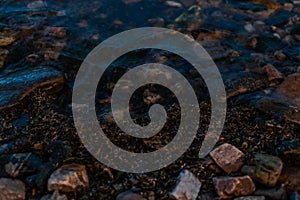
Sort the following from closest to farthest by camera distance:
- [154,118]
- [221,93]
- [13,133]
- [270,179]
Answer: [270,179], [13,133], [154,118], [221,93]

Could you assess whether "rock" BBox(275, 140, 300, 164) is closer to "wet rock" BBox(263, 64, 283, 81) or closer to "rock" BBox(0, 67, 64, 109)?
"wet rock" BBox(263, 64, 283, 81)

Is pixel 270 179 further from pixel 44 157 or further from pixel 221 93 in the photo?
pixel 44 157

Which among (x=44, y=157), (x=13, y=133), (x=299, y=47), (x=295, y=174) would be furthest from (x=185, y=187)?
(x=299, y=47)

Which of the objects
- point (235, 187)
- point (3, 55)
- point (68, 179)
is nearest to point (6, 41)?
point (3, 55)

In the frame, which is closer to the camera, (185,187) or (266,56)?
(185,187)

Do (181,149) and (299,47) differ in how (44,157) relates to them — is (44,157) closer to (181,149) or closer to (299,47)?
(181,149)

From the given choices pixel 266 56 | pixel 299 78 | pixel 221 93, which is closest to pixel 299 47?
pixel 266 56

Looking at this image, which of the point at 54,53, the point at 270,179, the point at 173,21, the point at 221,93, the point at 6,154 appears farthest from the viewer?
the point at 173,21

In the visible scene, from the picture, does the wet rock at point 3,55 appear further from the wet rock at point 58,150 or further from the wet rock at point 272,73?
the wet rock at point 272,73
